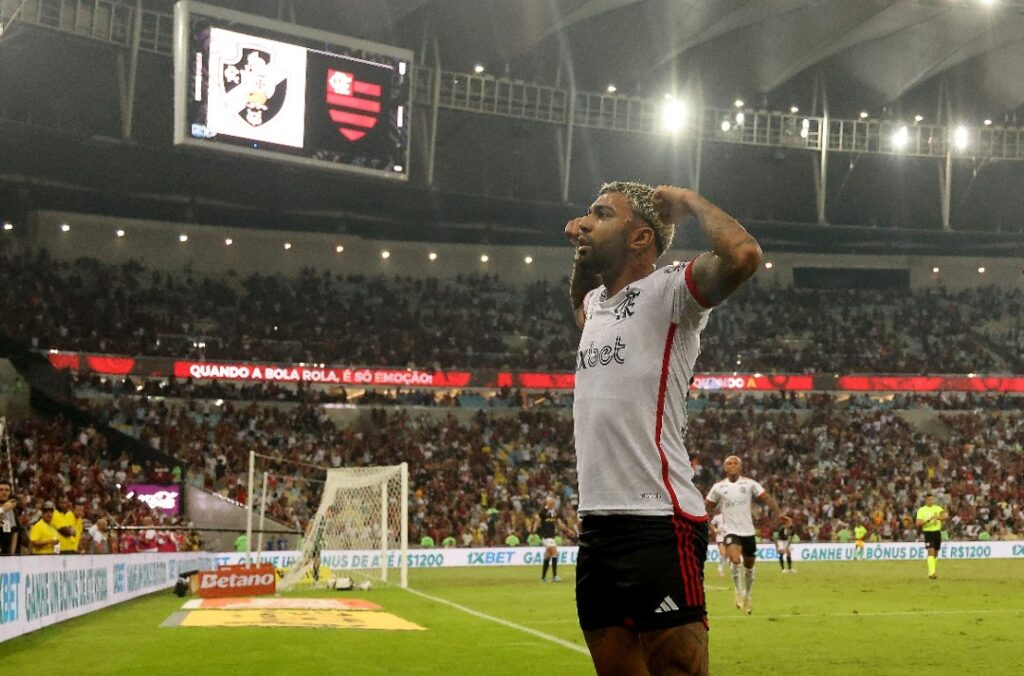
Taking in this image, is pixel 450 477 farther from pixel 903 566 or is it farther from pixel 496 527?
pixel 903 566

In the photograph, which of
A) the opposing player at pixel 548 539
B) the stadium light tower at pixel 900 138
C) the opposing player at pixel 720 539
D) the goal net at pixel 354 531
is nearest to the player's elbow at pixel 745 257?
the opposing player at pixel 720 539

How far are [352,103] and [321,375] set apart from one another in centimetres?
1664

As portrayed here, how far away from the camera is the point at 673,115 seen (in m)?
49.8

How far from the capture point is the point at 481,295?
57219mm

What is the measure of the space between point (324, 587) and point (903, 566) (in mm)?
17651

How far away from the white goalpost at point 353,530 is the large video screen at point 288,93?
9367 mm

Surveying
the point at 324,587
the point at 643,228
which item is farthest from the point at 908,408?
the point at 643,228

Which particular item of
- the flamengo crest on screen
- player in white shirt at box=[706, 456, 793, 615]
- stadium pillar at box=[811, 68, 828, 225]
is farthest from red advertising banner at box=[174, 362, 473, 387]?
player in white shirt at box=[706, 456, 793, 615]

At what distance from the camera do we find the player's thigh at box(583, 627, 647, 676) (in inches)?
170

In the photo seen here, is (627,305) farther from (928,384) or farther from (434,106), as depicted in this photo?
(928,384)

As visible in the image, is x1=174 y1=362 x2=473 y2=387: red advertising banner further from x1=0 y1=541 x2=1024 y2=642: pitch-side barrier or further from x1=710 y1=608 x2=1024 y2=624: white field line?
x1=710 y1=608 x2=1024 y2=624: white field line

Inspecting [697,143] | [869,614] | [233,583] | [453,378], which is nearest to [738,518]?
[869,614]

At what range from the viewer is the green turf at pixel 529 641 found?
11141 mm

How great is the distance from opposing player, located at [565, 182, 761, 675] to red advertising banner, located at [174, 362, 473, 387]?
143ft
